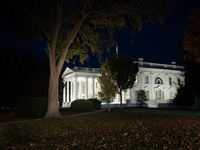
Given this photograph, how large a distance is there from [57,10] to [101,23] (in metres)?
3.98

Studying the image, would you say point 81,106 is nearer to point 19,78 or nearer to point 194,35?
point 19,78

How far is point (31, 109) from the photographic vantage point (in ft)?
59.2

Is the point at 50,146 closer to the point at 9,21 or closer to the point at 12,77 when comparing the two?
the point at 9,21

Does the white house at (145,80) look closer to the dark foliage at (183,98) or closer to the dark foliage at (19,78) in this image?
the dark foliage at (183,98)

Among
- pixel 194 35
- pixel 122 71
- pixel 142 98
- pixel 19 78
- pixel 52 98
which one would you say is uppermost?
pixel 194 35

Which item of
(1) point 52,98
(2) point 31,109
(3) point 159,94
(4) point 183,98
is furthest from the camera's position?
(3) point 159,94

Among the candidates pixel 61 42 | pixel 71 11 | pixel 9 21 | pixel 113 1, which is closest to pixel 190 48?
pixel 113 1

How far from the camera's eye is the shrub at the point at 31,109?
1794cm

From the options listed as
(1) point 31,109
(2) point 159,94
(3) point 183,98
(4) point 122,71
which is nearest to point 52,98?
(1) point 31,109

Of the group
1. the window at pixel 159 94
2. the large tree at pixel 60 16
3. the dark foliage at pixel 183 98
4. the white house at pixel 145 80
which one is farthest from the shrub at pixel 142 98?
the large tree at pixel 60 16

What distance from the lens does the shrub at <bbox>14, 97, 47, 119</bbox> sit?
17938 millimetres

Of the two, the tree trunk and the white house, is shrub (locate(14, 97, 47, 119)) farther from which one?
the white house

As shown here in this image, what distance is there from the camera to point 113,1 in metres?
15.2

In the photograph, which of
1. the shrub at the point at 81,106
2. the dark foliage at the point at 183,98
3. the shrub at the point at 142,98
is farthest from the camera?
the shrub at the point at 142,98
